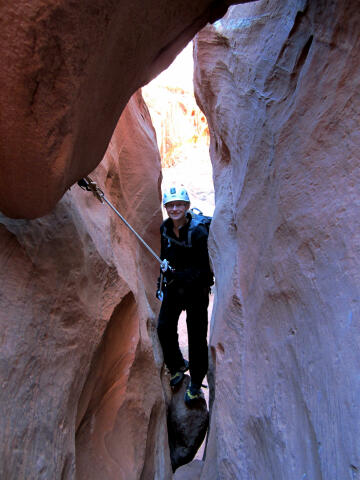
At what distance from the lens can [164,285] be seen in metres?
3.94

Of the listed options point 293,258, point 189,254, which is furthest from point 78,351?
point 189,254

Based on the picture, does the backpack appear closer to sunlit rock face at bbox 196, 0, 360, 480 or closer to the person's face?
the person's face

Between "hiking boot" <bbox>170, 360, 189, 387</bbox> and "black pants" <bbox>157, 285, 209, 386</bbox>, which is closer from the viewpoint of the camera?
"black pants" <bbox>157, 285, 209, 386</bbox>

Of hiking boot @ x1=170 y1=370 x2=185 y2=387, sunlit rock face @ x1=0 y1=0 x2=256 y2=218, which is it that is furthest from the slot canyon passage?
hiking boot @ x1=170 y1=370 x2=185 y2=387

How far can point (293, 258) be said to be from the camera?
195 centimetres

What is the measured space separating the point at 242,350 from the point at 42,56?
1.97 metres

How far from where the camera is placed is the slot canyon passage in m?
1.46

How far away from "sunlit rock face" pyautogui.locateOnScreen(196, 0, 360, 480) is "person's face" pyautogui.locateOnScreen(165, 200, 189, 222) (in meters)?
0.72

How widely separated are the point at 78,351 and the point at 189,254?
1.70m

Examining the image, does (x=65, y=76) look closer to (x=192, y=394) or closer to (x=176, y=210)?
(x=176, y=210)

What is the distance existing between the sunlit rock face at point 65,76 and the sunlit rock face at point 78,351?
1.27ft

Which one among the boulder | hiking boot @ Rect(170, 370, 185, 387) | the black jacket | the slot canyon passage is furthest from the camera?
hiking boot @ Rect(170, 370, 185, 387)

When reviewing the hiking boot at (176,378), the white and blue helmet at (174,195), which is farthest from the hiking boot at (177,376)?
the white and blue helmet at (174,195)

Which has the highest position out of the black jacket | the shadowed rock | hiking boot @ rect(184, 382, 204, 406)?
the black jacket
